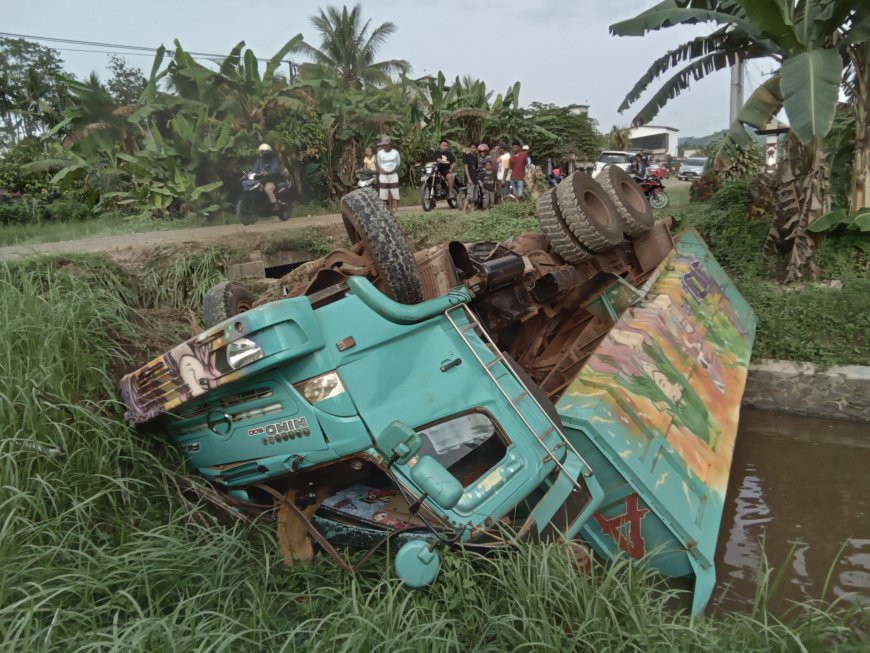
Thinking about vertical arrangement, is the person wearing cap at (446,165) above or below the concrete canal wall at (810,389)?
above

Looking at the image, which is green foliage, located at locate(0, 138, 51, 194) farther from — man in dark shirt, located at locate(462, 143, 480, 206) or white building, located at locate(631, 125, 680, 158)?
white building, located at locate(631, 125, 680, 158)

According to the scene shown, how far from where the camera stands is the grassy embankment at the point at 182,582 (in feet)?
8.16

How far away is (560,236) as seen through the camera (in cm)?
489

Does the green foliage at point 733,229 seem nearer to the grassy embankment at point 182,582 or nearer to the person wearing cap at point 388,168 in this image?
the person wearing cap at point 388,168

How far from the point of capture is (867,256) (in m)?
7.38

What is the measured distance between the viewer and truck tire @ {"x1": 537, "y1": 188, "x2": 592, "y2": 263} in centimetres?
489

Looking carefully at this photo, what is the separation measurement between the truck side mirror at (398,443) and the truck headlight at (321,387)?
330 millimetres

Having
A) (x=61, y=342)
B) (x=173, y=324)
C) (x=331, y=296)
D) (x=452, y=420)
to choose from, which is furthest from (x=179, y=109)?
(x=452, y=420)

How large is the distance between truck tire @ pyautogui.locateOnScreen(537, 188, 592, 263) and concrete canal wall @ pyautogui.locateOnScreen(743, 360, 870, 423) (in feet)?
9.46

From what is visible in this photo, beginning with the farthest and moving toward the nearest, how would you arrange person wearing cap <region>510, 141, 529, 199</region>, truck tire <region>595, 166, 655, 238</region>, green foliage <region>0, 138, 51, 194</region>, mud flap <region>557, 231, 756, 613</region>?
green foliage <region>0, 138, 51, 194</region> < person wearing cap <region>510, 141, 529, 199</region> < truck tire <region>595, 166, 655, 238</region> < mud flap <region>557, 231, 756, 613</region>

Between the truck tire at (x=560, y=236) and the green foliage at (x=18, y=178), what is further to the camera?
the green foliage at (x=18, y=178)

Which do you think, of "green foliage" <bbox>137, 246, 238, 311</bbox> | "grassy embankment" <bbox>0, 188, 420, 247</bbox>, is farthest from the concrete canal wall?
"grassy embankment" <bbox>0, 188, 420, 247</bbox>

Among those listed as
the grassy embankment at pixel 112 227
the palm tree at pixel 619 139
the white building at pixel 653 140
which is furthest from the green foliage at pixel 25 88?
the white building at pixel 653 140

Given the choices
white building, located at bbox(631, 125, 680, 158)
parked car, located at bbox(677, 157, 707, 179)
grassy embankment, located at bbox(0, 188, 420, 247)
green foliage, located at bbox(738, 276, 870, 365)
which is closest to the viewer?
green foliage, located at bbox(738, 276, 870, 365)
